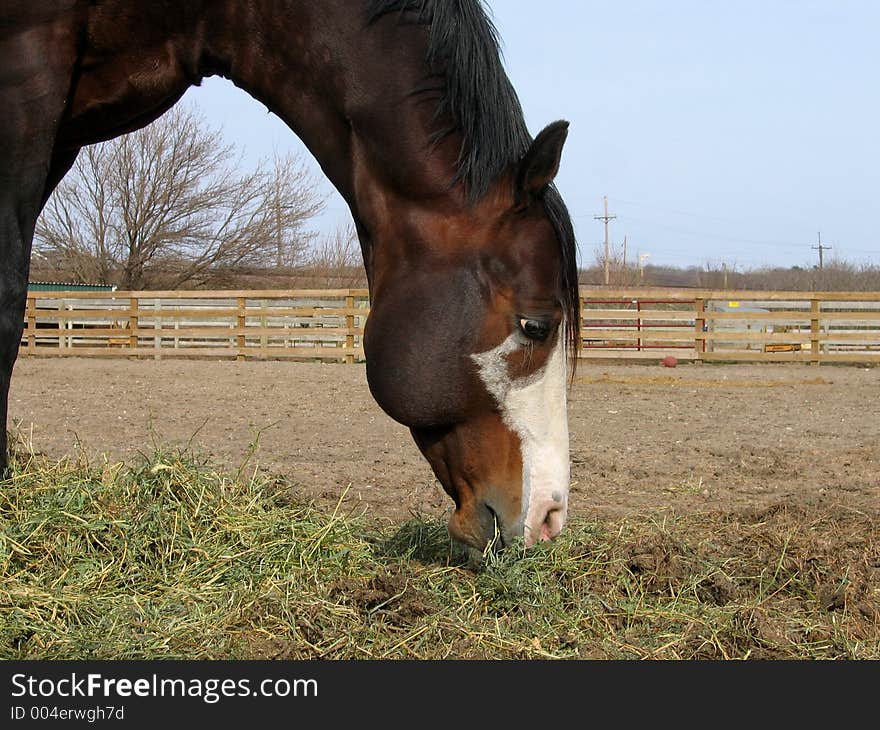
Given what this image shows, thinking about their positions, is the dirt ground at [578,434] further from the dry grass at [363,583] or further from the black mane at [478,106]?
the black mane at [478,106]

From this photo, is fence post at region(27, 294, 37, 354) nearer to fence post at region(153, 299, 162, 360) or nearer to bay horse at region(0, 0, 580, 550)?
fence post at region(153, 299, 162, 360)

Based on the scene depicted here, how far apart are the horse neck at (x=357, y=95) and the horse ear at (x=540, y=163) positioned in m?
0.17

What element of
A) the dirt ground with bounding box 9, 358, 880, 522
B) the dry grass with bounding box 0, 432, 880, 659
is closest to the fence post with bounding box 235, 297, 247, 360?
the dirt ground with bounding box 9, 358, 880, 522

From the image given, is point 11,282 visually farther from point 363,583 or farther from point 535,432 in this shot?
point 535,432

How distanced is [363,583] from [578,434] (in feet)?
15.5

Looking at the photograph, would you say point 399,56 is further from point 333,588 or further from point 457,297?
point 333,588

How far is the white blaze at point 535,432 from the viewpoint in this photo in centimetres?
239

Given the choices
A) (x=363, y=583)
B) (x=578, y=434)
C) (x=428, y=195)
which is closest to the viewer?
(x=428, y=195)

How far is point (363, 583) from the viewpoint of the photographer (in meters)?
2.69

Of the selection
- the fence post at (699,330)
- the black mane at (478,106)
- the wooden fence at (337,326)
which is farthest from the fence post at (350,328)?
the black mane at (478,106)

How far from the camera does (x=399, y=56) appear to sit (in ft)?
8.20

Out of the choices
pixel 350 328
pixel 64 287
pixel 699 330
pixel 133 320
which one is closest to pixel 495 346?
pixel 350 328

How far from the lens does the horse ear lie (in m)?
2.31

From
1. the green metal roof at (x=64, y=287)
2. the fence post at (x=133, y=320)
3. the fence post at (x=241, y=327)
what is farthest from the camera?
the green metal roof at (x=64, y=287)
